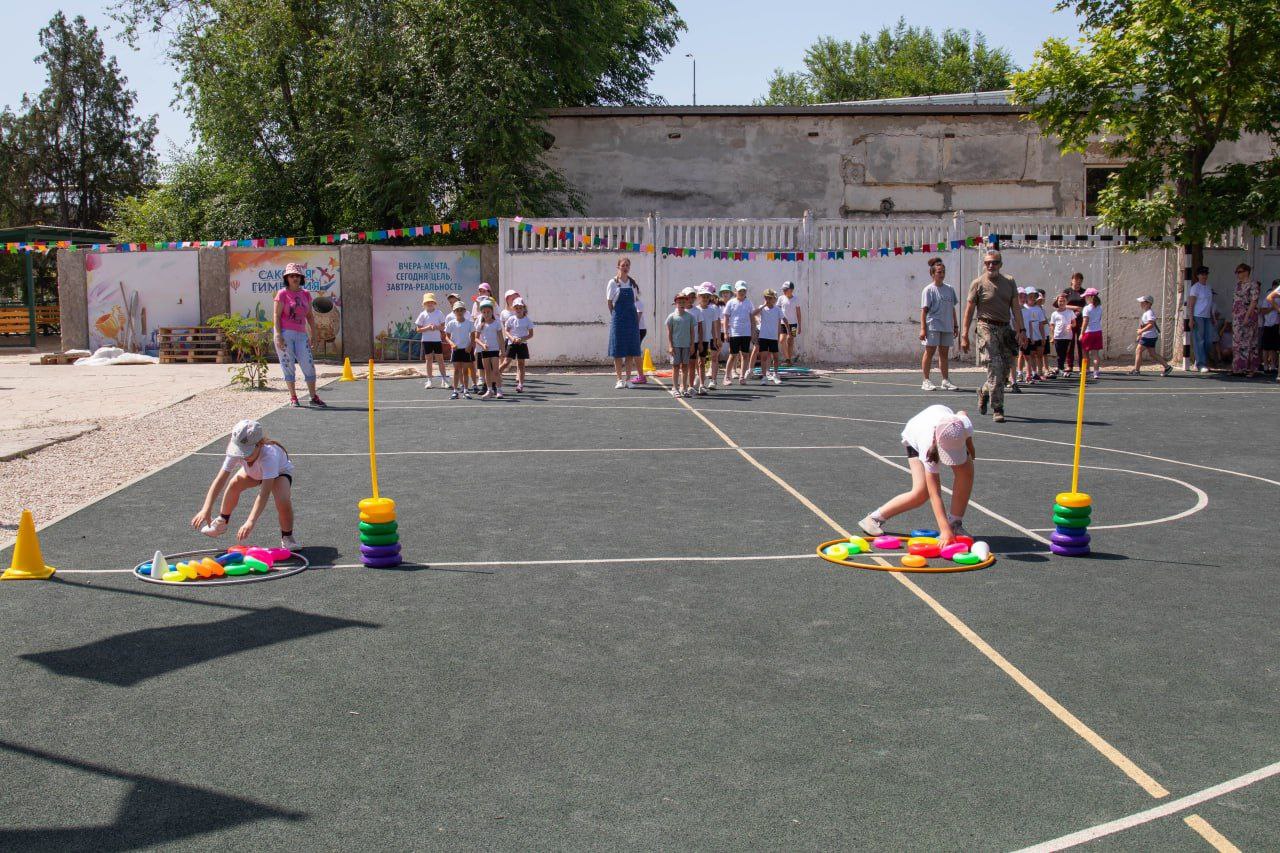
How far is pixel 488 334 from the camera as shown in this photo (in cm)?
1817

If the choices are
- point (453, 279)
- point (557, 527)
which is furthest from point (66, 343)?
point (557, 527)

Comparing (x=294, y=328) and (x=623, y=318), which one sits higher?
(x=623, y=318)

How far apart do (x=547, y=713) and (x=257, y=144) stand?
29.5 m

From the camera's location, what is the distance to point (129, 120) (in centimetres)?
6153

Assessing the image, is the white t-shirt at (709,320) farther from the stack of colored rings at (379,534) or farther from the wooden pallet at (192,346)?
the wooden pallet at (192,346)

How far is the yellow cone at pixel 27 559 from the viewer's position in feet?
24.9

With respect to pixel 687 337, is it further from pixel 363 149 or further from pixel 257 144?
pixel 257 144

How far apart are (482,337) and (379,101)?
13.4 meters

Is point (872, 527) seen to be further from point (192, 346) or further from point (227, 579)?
point (192, 346)

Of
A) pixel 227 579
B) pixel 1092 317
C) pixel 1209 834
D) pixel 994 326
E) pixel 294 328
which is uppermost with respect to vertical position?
pixel 1092 317

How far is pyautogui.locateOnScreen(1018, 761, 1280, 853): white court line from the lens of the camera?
412cm

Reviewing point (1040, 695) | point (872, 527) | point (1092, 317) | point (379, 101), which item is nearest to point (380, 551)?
point (872, 527)

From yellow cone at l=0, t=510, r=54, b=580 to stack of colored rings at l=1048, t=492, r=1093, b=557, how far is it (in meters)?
6.48

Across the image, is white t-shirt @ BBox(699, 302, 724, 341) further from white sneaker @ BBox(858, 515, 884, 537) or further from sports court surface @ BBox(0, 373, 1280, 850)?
white sneaker @ BBox(858, 515, 884, 537)
